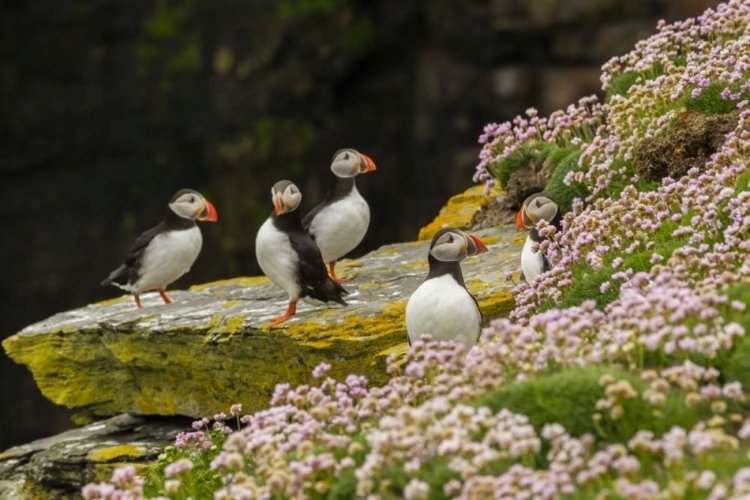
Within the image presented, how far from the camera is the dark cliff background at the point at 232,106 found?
22.4 meters

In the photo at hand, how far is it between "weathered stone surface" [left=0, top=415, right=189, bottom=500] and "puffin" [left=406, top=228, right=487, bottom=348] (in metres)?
3.07

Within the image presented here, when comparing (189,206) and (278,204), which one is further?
(189,206)

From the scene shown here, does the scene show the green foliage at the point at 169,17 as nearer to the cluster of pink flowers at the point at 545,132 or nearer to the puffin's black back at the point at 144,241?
the cluster of pink flowers at the point at 545,132

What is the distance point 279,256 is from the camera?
948 cm

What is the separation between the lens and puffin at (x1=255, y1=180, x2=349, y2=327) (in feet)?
30.9

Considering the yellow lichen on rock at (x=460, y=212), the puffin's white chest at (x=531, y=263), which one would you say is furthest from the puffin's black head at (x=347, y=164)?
the puffin's white chest at (x=531, y=263)

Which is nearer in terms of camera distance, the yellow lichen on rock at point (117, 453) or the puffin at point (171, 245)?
the yellow lichen on rock at point (117, 453)

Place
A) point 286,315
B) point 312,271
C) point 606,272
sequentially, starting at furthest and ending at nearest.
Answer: point 286,315, point 312,271, point 606,272

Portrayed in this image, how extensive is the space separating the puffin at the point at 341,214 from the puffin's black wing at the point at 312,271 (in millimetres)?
962

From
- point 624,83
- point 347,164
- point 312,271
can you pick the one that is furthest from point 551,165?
point 312,271

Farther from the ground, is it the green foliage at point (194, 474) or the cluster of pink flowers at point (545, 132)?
the cluster of pink flowers at point (545, 132)

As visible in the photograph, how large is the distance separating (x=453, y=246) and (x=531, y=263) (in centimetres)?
82

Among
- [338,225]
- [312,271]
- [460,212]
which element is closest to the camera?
[312,271]

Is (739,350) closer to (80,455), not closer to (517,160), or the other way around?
(517,160)
